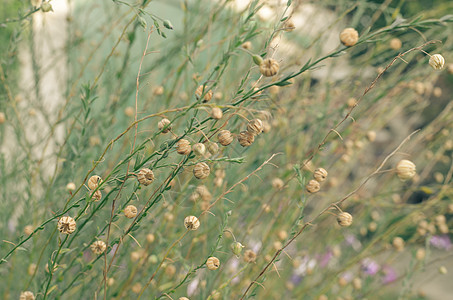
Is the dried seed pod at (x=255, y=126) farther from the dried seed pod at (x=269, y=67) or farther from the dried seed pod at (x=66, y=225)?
the dried seed pod at (x=66, y=225)

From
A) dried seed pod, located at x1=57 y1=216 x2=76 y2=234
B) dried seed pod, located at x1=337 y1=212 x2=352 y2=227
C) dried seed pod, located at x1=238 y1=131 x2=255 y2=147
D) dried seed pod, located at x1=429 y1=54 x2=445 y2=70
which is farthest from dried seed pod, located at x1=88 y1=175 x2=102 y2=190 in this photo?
dried seed pod, located at x1=429 y1=54 x2=445 y2=70

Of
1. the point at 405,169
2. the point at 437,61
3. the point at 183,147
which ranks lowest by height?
the point at 405,169

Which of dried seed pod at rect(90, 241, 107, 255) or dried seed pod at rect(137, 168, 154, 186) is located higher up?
dried seed pod at rect(137, 168, 154, 186)

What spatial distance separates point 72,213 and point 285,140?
541 mm

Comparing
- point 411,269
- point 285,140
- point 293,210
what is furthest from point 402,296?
point 285,140

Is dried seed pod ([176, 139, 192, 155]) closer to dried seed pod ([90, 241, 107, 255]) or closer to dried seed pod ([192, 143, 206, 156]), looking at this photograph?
dried seed pod ([192, 143, 206, 156])

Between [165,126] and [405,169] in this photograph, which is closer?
[165,126]

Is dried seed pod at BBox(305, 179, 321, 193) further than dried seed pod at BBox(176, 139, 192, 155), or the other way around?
dried seed pod at BBox(305, 179, 321, 193)

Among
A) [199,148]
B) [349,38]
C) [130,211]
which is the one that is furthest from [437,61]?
[130,211]

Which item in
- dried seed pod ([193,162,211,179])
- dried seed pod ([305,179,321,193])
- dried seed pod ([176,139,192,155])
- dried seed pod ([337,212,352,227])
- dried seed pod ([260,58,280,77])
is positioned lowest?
dried seed pod ([337,212,352,227])

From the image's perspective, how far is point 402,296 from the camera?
89 cm

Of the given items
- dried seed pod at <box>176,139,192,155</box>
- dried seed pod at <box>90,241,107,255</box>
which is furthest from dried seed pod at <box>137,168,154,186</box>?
dried seed pod at <box>90,241,107,255</box>

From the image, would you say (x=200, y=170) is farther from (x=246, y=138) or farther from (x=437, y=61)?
(x=437, y=61)

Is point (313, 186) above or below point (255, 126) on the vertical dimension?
below
